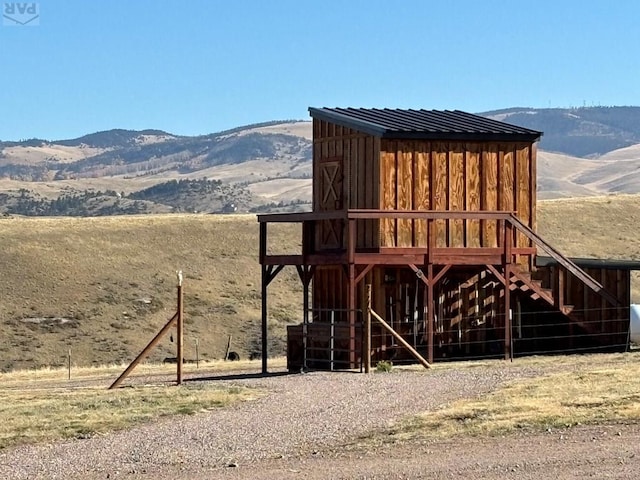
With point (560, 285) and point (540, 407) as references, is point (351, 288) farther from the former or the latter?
point (540, 407)

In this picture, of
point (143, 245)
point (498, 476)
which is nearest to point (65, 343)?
point (143, 245)

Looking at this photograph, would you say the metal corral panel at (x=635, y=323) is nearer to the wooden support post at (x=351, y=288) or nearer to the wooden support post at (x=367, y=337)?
the wooden support post at (x=351, y=288)

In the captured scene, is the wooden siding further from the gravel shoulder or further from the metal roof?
the gravel shoulder

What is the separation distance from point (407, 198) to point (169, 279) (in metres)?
37.9

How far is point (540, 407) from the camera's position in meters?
21.9

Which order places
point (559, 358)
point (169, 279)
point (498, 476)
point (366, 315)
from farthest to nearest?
point (169, 279)
point (559, 358)
point (366, 315)
point (498, 476)

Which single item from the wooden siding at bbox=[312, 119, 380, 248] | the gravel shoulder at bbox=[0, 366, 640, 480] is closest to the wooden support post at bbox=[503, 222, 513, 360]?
the wooden siding at bbox=[312, 119, 380, 248]

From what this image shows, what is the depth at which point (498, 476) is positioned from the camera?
652 inches

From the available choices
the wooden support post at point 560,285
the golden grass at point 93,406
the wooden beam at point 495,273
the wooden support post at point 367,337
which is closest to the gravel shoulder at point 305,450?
the golden grass at point 93,406

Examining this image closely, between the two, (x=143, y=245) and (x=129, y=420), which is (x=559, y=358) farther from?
(x=143, y=245)

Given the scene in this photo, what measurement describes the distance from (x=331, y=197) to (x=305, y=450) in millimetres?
17628

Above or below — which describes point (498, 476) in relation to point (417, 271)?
below

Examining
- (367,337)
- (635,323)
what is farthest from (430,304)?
(635,323)

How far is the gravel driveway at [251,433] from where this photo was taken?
18.5 meters
